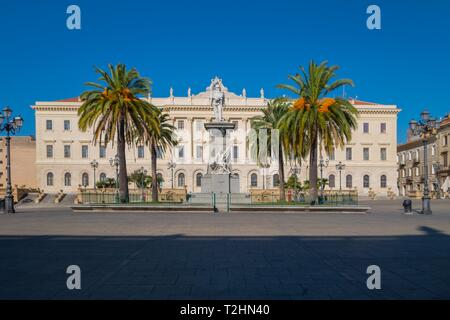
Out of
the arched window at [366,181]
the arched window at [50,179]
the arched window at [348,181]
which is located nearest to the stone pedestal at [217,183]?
the arched window at [348,181]

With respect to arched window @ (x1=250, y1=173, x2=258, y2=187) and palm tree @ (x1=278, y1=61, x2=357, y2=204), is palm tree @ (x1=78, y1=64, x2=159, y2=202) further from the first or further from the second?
arched window @ (x1=250, y1=173, x2=258, y2=187)

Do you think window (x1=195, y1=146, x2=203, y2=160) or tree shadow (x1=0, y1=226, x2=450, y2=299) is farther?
window (x1=195, y1=146, x2=203, y2=160)

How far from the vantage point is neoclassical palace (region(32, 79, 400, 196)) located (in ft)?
246

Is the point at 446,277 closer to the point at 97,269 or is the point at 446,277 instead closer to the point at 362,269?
the point at 362,269

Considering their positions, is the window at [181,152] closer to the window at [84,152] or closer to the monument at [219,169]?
the window at [84,152]

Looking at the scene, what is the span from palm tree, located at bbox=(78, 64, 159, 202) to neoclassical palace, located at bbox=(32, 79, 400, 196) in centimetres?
4236

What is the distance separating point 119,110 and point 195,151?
45.7 metres

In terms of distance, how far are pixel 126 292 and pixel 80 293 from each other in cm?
68

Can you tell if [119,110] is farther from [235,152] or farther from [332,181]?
[332,181]

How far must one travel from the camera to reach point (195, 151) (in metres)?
76.4

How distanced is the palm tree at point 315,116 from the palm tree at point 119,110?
385 inches

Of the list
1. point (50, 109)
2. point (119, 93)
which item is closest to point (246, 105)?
point (50, 109)

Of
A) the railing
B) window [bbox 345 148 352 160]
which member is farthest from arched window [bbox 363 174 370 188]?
the railing

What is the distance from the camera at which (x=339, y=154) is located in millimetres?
77250
